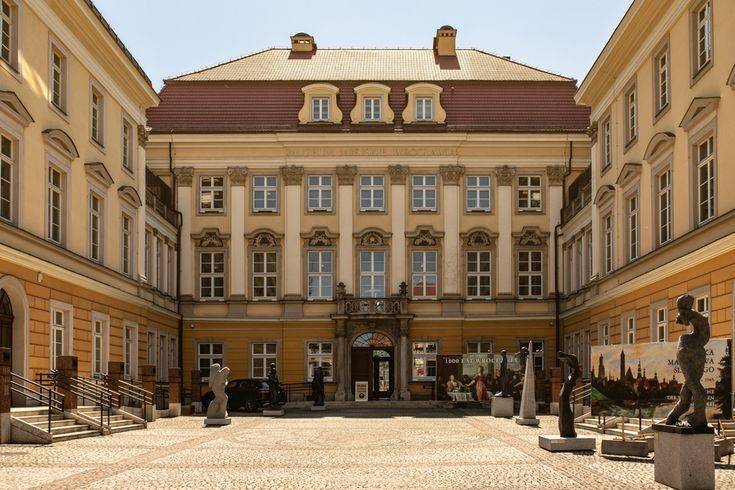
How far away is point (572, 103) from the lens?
160 feet

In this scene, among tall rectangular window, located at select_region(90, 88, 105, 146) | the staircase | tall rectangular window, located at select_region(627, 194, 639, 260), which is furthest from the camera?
tall rectangular window, located at select_region(90, 88, 105, 146)

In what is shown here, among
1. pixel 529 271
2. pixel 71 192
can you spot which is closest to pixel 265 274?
pixel 529 271

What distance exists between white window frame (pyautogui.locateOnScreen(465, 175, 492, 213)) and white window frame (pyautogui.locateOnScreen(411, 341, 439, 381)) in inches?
244

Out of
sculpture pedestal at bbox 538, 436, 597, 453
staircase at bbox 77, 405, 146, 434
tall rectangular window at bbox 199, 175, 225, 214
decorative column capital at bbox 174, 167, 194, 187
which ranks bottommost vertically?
staircase at bbox 77, 405, 146, 434

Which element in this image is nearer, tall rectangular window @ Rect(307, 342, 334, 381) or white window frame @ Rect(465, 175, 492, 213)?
tall rectangular window @ Rect(307, 342, 334, 381)

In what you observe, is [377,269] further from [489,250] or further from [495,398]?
[495,398]

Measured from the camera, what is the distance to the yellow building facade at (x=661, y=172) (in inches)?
914

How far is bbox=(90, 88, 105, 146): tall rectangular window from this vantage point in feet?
107

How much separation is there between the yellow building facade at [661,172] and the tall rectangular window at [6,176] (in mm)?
15030

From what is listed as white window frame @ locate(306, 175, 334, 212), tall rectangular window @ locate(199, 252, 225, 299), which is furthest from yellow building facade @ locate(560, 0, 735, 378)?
tall rectangular window @ locate(199, 252, 225, 299)

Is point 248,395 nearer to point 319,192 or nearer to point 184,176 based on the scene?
point 319,192

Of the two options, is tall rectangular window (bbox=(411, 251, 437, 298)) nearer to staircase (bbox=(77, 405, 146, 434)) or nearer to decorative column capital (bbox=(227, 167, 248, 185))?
decorative column capital (bbox=(227, 167, 248, 185))

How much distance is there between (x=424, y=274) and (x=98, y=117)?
18827 millimetres

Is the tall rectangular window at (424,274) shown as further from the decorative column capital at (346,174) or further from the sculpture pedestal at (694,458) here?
the sculpture pedestal at (694,458)
